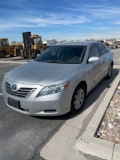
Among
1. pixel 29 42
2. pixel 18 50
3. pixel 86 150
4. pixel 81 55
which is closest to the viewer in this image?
pixel 86 150

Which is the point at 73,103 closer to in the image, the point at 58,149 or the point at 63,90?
the point at 63,90

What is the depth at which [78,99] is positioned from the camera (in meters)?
3.75

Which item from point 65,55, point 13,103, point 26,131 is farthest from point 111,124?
point 65,55

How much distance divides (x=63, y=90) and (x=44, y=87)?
0.36 meters

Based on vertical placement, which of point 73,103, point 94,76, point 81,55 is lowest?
point 73,103

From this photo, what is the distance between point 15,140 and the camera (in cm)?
293

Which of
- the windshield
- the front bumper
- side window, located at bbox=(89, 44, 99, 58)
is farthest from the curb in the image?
side window, located at bbox=(89, 44, 99, 58)

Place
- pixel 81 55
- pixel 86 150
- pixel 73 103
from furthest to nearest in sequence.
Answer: pixel 81 55, pixel 73 103, pixel 86 150

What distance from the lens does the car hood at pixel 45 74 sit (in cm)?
324

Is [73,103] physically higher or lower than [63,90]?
lower

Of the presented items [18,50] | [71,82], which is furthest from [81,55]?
[18,50]

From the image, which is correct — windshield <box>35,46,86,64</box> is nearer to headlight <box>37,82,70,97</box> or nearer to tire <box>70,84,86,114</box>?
tire <box>70,84,86,114</box>

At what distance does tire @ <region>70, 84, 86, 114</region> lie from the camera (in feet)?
11.6

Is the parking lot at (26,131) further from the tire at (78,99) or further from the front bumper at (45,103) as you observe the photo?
the front bumper at (45,103)
